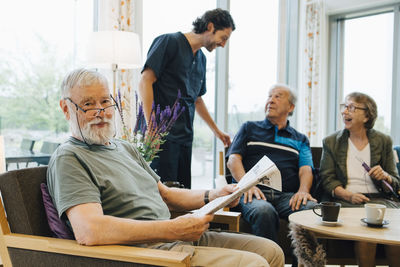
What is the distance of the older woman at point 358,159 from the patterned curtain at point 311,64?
205 cm

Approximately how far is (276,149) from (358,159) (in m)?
0.55

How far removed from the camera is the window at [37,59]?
2457 millimetres

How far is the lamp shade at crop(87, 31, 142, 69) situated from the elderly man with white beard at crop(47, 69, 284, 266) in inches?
32.0

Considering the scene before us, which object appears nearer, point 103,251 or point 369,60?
point 103,251

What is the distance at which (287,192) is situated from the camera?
2.51 m

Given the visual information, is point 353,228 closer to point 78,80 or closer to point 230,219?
point 230,219

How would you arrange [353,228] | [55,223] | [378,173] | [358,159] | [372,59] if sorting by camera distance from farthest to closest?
[372,59]
[358,159]
[378,173]
[353,228]
[55,223]

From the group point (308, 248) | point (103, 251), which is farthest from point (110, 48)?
point (308, 248)

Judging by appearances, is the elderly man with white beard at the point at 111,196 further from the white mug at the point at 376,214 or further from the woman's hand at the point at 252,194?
the woman's hand at the point at 252,194

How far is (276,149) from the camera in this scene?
8.41 ft

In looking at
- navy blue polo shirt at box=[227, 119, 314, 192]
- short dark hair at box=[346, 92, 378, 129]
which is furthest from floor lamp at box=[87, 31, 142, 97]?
short dark hair at box=[346, 92, 378, 129]

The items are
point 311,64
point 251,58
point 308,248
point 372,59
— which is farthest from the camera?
point 372,59

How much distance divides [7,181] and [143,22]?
6.94 feet

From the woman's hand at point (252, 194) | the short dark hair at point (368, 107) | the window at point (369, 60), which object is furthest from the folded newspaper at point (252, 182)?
the window at point (369, 60)
